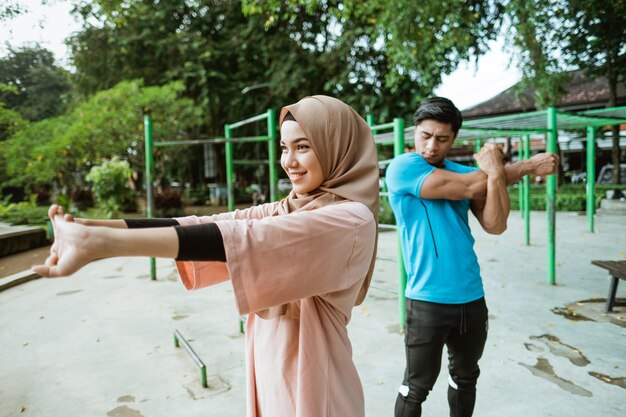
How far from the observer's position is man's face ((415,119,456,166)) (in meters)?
1.83

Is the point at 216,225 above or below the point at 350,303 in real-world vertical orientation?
above

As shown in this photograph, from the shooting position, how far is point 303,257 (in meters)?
0.86

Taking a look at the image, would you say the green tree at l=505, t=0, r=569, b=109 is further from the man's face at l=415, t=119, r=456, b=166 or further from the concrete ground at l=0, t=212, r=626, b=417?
the man's face at l=415, t=119, r=456, b=166

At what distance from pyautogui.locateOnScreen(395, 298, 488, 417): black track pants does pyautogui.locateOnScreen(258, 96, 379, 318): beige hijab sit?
81cm

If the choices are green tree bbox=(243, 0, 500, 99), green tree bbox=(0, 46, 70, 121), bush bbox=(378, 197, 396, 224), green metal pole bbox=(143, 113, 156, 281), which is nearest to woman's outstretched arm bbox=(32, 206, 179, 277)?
green metal pole bbox=(143, 113, 156, 281)

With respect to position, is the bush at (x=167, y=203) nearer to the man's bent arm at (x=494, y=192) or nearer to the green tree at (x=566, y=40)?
the green tree at (x=566, y=40)

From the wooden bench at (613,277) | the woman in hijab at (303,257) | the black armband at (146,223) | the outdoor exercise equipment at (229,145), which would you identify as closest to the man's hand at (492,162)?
the woman in hijab at (303,257)

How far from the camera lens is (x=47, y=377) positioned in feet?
9.96

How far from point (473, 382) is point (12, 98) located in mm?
12876

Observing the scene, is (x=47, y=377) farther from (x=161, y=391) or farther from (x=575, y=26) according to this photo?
(x=575, y=26)

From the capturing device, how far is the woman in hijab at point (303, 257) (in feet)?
2.69

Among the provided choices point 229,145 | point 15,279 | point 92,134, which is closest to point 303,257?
point 229,145

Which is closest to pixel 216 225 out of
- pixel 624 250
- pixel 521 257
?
pixel 521 257

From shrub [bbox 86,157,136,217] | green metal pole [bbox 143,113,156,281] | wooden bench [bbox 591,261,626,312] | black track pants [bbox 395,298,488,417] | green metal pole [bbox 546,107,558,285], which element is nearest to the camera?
black track pants [bbox 395,298,488,417]
